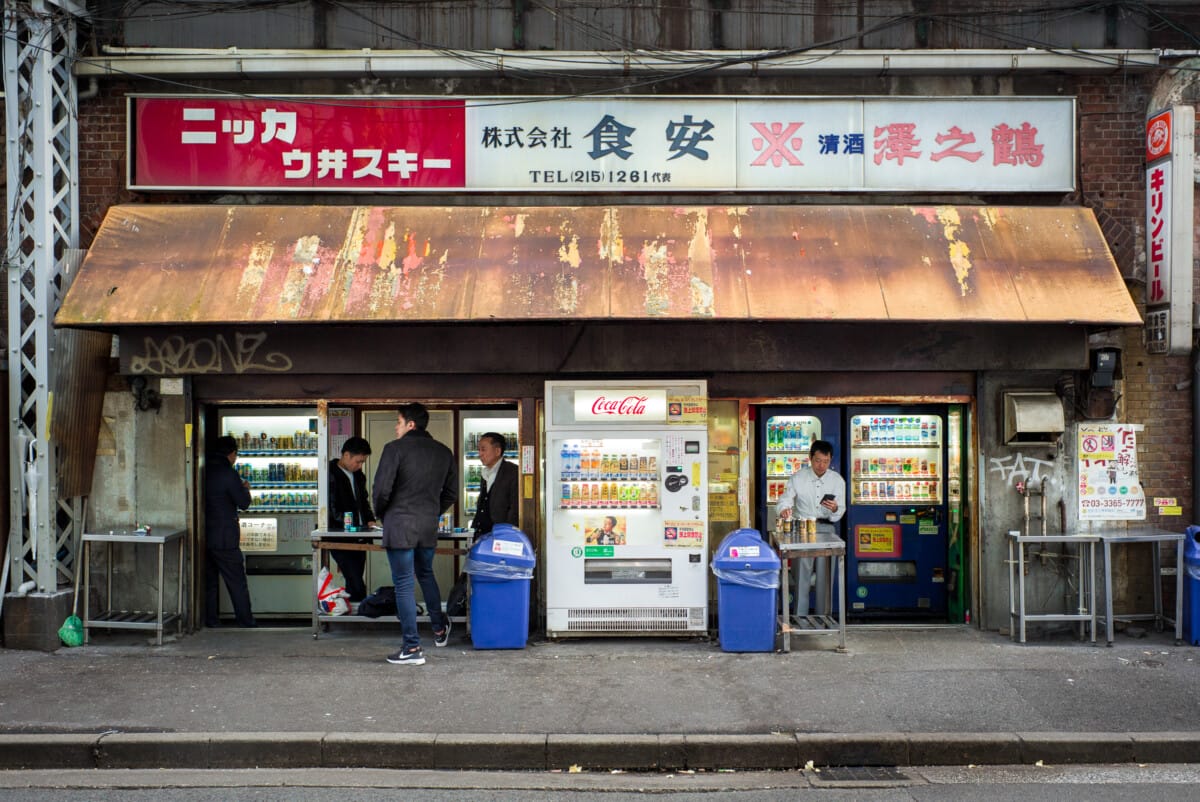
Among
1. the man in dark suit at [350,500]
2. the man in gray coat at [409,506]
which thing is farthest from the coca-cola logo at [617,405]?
the man in dark suit at [350,500]

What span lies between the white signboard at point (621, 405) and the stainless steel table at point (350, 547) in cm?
168

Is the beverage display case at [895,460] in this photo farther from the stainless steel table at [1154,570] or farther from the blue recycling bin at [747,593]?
the blue recycling bin at [747,593]

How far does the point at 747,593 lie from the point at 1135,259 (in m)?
5.07

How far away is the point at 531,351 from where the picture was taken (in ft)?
30.9

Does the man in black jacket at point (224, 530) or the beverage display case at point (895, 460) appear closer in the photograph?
the man in black jacket at point (224, 530)

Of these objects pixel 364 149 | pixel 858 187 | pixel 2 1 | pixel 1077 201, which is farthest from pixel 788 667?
pixel 2 1

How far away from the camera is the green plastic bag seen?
916 centimetres

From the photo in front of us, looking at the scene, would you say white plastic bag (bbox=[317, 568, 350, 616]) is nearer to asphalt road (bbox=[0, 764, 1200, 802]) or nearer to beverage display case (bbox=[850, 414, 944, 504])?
asphalt road (bbox=[0, 764, 1200, 802])

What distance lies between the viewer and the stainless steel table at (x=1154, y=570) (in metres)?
9.07

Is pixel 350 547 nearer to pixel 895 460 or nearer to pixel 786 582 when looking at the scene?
pixel 786 582

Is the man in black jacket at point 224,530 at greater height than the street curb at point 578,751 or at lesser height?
greater

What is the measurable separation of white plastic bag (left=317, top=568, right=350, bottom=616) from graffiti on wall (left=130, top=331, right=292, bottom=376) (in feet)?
6.79

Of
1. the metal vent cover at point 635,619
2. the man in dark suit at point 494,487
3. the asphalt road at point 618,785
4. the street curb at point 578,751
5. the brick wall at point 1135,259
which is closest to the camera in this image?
the asphalt road at point 618,785

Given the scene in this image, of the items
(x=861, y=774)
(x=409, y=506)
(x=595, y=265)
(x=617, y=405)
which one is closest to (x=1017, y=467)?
(x=617, y=405)
